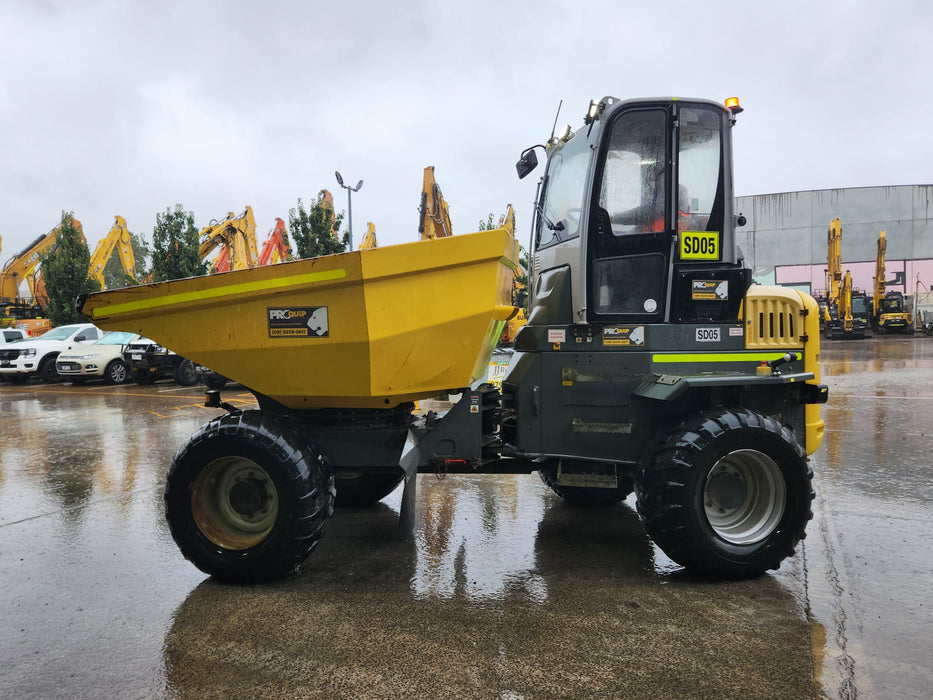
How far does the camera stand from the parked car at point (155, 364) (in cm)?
1653

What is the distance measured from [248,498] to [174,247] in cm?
2548

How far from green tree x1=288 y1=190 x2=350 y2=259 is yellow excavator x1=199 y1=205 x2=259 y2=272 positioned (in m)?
1.89

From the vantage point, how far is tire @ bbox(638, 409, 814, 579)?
148 inches

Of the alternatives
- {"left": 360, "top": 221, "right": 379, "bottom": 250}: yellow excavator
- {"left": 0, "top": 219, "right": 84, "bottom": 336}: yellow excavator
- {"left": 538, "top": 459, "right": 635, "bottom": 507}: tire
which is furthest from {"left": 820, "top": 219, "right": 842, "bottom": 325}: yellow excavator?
{"left": 0, "top": 219, "right": 84, "bottom": 336}: yellow excavator

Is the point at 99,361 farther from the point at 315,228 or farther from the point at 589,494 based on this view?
the point at 589,494

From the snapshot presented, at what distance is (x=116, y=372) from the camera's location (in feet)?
→ 56.9

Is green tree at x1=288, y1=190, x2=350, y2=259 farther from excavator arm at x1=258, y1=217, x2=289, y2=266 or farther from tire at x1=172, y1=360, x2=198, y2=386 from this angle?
tire at x1=172, y1=360, x2=198, y2=386

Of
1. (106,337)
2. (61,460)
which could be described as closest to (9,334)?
(106,337)

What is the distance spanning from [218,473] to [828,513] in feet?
15.6

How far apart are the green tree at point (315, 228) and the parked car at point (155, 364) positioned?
30.7 feet

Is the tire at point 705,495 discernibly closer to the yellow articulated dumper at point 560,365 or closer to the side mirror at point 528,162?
the yellow articulated dumper at point 560,365

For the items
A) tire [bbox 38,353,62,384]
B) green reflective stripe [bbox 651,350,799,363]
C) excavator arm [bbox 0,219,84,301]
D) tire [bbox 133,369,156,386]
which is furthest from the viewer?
excavator arm [bbox 0,219,84,301]

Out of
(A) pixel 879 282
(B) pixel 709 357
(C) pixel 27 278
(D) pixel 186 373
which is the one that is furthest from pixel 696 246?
(C) pixel 27 278

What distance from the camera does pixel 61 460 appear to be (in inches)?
300
